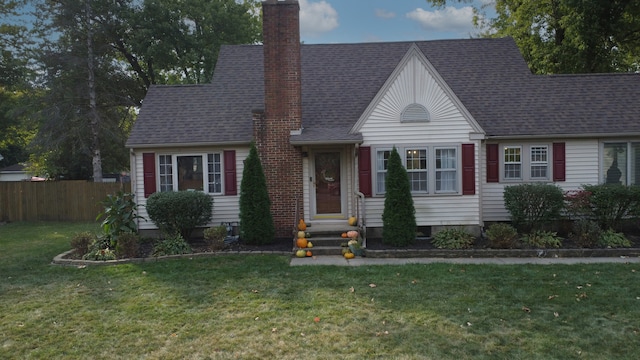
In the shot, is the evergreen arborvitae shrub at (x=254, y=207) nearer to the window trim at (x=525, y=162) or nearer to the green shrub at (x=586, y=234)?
the window trim at (x=525, y=162)

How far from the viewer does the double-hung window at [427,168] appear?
35.7ft

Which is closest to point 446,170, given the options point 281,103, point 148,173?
point 281,103

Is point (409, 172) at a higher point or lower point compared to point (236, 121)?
lower

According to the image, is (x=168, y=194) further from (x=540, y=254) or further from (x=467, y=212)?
(x=540, y=254)

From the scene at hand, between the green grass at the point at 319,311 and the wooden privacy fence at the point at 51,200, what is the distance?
10.00m

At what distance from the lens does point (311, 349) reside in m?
4.62

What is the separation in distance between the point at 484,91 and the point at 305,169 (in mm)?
6132

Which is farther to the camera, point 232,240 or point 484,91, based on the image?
point 484,91

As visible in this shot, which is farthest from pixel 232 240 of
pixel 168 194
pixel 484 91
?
pixel 484 91

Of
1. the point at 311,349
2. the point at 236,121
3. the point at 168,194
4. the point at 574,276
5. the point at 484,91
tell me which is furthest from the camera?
the point at 484,91

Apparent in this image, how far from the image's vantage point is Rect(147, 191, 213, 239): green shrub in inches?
410

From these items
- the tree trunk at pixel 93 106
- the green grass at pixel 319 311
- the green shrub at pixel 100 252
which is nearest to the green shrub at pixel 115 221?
the green shrub at pixel 100 252

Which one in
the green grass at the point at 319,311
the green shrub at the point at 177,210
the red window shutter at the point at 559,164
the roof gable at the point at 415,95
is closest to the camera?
the green grass at the point at 319,311

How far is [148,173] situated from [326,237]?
206 inches
